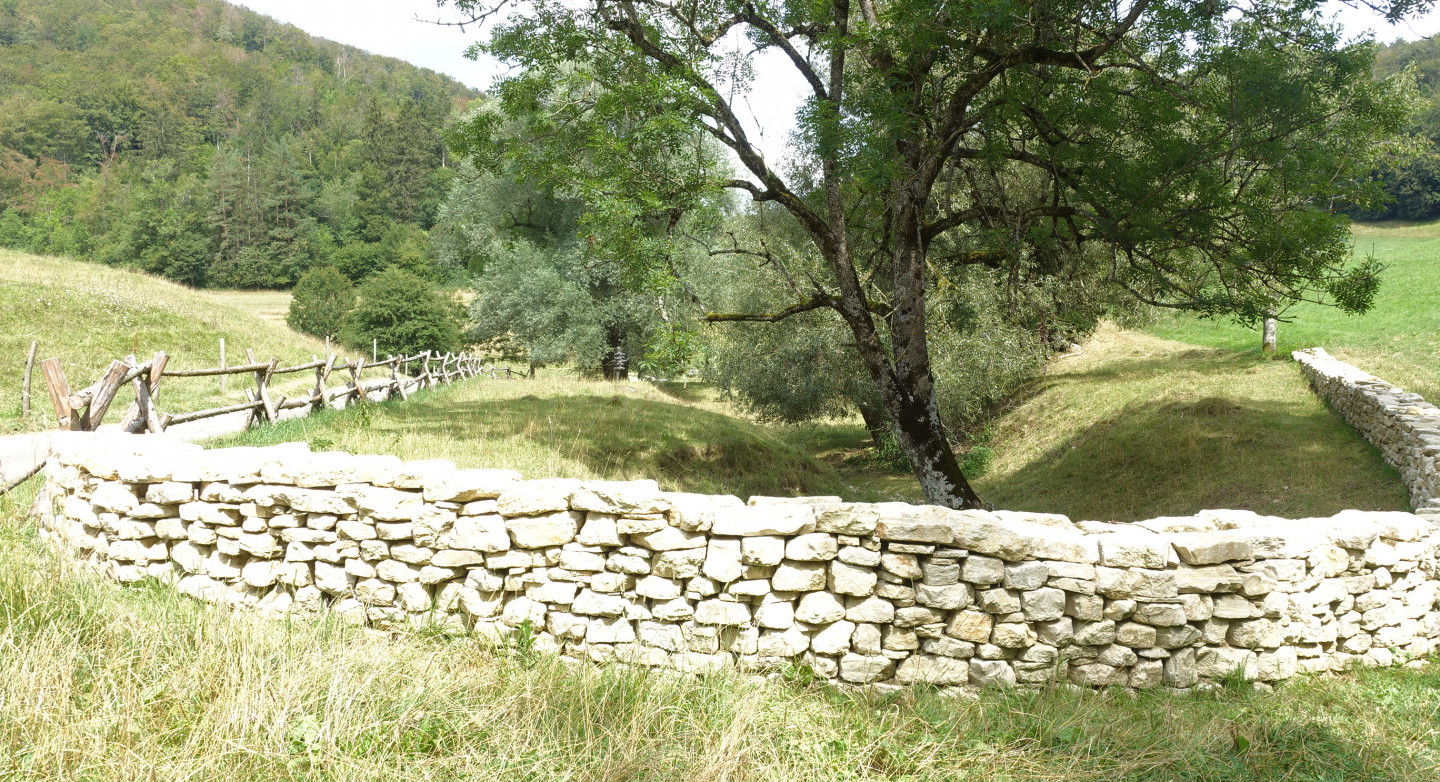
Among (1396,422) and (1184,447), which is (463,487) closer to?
(1396,422)

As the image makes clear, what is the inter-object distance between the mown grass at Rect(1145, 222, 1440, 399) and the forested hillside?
32.4 metres

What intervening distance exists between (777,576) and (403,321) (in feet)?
134

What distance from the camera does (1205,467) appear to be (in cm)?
1170

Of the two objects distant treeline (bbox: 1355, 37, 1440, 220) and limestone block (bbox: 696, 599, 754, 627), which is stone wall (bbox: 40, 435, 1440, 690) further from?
distant treeline (bbox: 1355, 37, 1440, 220)

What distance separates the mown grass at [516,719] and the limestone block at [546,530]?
0.69 m

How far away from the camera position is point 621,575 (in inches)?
186

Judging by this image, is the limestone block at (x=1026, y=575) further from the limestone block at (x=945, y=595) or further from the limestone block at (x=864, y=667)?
the limestone block at (x=864, y=667)

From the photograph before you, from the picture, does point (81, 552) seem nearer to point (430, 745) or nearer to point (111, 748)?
point (111, 748)

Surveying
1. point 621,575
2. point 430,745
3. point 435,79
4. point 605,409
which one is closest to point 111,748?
point 430,745

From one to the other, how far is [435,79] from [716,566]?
186 metres

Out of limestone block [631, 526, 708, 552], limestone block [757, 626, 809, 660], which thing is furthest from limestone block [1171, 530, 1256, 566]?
limestone block [631, 526, 708, 552]

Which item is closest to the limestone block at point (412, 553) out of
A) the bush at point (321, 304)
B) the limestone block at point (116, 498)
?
the limestone block at point (116, 498)

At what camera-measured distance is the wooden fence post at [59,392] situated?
6.43m

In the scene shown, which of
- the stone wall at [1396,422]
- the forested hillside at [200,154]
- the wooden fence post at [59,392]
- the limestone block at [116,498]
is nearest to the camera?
the limestone block at [116,498]
